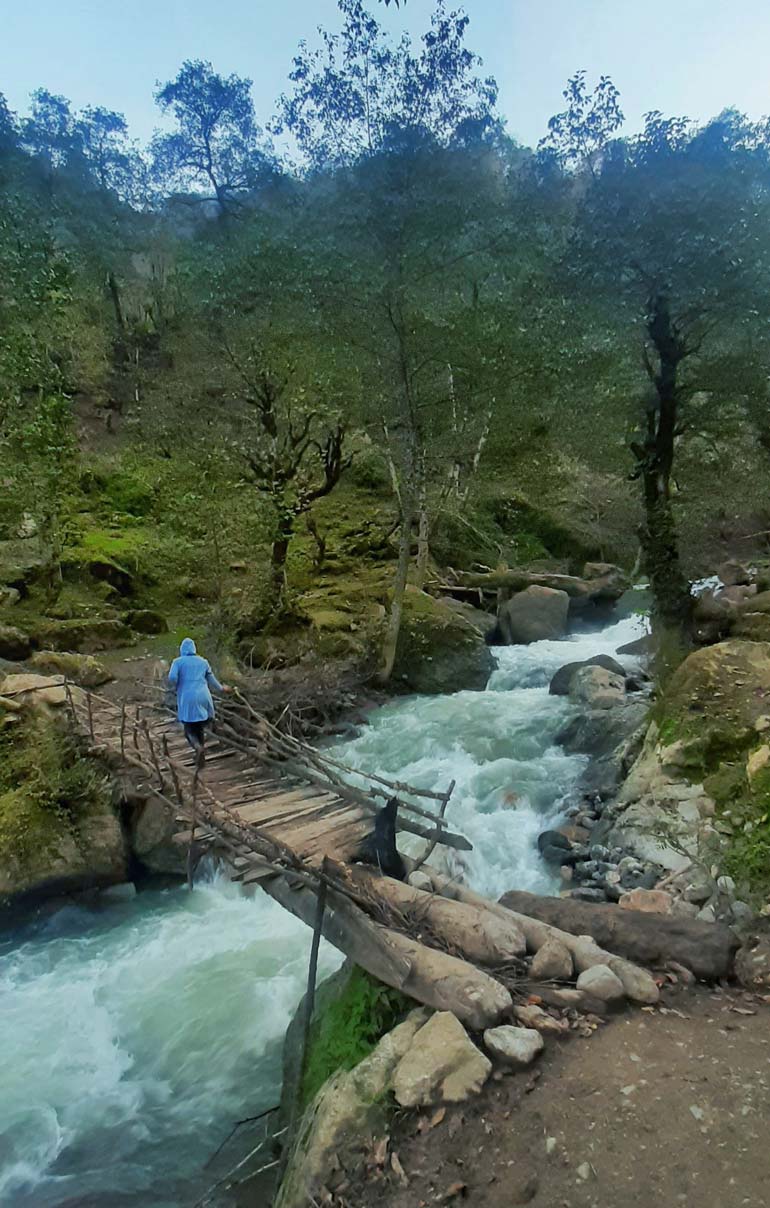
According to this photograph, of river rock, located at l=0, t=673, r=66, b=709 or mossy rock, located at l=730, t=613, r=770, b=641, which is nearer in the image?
mossy rock, located at l=730, t=613, r=770, b=641

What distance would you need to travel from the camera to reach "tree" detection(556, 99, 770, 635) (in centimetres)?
1005

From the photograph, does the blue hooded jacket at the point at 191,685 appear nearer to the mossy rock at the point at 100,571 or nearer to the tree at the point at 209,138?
the mossy rock at the point at 100,571

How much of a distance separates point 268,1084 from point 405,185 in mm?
14687

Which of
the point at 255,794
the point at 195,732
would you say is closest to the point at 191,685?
the point at 195,732

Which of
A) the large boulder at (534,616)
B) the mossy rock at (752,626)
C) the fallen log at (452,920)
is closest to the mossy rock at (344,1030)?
the fallen log at (452,920)

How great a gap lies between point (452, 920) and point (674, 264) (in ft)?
32.6

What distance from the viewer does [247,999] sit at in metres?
7.33

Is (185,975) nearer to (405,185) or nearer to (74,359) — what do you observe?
(405,185)

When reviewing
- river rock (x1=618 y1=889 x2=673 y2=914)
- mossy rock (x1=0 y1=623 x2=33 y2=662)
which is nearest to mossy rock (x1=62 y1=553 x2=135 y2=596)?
mossy rock (x1=0 y1=623 x2=33 y2=662)

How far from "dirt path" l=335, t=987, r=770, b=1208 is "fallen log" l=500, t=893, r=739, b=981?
67 centimetres

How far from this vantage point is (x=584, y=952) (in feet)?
16.4

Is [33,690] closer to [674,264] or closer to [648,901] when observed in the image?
[648,901]

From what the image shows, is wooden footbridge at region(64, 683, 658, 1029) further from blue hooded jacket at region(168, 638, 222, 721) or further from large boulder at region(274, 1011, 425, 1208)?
blue hooded jacket at region(168, 638, 222, 721)

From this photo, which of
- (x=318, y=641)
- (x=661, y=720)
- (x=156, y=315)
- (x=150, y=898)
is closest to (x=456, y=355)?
(x=318, y=641)
